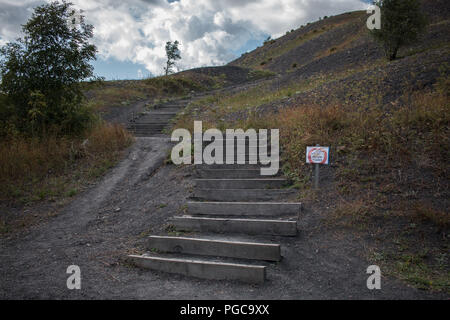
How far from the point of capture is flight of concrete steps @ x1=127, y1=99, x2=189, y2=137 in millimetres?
13355

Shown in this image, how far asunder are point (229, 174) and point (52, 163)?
5.78m

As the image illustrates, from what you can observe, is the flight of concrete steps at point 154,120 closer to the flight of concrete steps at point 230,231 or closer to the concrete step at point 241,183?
the concrete step at point 241,183

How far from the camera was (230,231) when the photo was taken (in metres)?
4.96

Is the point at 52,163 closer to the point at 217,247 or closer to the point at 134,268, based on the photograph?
the point at 134,268

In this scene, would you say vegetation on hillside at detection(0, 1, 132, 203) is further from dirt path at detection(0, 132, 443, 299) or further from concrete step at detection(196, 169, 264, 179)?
concrete step at detection(196, 169, 264, 179)

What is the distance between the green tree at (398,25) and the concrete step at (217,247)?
12321mm

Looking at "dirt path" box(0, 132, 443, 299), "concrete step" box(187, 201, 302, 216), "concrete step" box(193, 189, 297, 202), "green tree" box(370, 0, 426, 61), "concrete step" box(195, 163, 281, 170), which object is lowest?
"dirt path" box(0, 132, 443, 299)

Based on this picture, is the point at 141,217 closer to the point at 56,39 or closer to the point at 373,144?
the point at 373,144

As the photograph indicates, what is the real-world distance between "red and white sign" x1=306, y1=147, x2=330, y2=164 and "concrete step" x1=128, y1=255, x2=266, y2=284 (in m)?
2.45

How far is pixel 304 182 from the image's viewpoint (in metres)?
5.98

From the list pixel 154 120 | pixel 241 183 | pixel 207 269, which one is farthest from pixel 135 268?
pixel 154 120

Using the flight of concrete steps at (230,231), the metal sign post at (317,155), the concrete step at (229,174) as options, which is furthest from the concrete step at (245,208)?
the concrete step at (229,174)

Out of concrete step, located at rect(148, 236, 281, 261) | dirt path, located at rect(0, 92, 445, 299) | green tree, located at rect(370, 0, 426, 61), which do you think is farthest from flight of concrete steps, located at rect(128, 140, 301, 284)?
green tree, located at rect(370, 0, 426, 61)

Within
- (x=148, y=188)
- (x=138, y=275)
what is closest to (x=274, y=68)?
(x=148, y=188)
